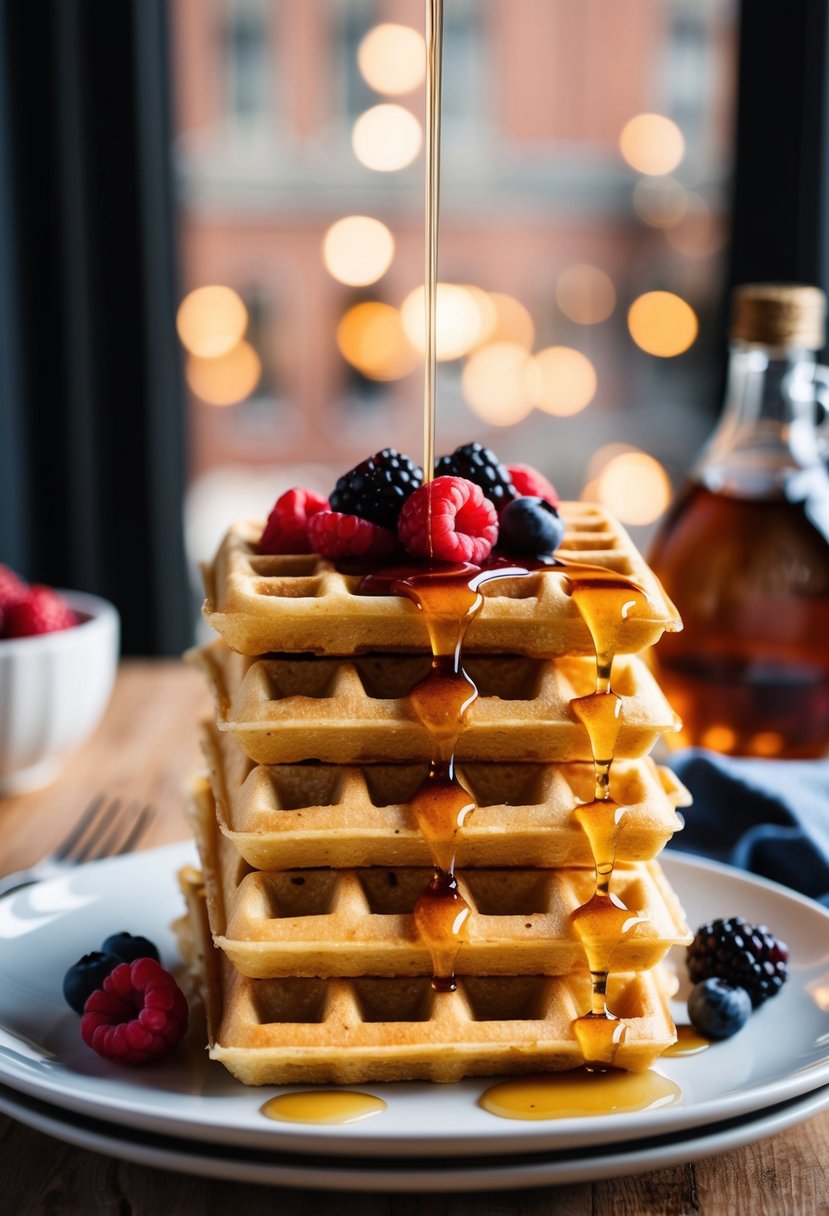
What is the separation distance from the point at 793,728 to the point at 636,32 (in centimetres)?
819

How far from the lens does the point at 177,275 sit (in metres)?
3.18

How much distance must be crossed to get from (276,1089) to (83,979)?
236mm

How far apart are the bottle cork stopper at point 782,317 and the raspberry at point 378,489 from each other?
884mm

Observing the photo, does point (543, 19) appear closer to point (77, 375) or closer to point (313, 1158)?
point (77, 375)

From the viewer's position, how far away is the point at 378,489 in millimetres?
1208

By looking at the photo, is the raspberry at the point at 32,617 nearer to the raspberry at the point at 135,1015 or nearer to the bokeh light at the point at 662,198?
the raspberry at the point at 135,1015

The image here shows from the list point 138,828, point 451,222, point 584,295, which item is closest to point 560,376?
point 584,295

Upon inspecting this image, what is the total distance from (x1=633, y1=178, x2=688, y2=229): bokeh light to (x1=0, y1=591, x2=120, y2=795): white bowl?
418cm

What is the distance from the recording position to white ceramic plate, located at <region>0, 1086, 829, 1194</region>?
89 centimetres

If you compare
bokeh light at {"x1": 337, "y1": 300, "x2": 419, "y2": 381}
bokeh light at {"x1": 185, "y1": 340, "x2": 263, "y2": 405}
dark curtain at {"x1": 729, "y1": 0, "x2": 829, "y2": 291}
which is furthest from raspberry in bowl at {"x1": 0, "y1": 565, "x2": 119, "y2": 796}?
bokeh light at {"x1": 185, "y1": 340, "x2": 263, "y2": 405}

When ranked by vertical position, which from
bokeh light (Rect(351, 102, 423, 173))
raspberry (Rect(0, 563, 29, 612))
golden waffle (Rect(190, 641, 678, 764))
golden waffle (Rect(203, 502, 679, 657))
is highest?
bokeh light (Rect(351, 102, 423, 173))

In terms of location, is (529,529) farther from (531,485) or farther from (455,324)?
(455,324)

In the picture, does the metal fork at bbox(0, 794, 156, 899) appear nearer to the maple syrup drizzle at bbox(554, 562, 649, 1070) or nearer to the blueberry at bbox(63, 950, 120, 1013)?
the blueberry at bbox(63, 950, 120, 1013)

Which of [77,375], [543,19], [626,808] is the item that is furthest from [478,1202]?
[543,19]
